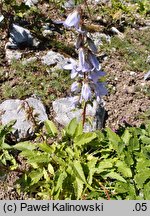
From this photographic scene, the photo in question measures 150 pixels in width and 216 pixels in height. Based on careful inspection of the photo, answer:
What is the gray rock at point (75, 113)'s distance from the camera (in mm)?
5145

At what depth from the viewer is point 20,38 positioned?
20.0ft

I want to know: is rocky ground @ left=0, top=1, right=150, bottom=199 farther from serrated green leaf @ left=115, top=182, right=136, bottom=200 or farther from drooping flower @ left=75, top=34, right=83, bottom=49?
drooping flower @ left=75, top=34, right=83, bottom=49

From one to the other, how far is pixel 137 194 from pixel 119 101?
1.72 meters

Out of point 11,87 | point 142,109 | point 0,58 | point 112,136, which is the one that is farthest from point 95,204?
point 0,58

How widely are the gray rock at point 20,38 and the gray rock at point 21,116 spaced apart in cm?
109

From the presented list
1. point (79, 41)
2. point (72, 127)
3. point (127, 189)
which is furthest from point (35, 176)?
point (79, 41)

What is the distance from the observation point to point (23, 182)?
4.20 m

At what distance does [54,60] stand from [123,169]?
7.48ft

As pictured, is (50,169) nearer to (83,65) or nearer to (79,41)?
(83,65)

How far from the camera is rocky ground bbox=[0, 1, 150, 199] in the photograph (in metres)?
5.50

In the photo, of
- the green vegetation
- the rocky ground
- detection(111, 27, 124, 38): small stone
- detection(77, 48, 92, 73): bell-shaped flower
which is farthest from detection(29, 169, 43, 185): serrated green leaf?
detection(111, 27, 124, 38): small stone

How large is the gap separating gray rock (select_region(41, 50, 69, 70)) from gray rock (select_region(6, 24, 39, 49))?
0.93 ft

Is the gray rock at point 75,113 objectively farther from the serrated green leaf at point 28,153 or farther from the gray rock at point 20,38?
the gray rock at point 20,38

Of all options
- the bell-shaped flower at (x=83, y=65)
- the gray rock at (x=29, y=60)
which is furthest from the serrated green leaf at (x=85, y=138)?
the gray rock at (x=29, y=60)
